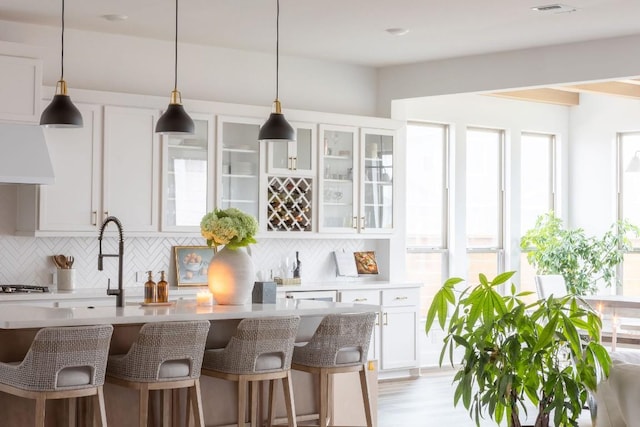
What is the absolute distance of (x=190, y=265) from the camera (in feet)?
27.0

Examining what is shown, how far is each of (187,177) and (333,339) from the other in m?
2.80

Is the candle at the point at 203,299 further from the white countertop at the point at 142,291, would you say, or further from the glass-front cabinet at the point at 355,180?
the glass-front cabinet at the point at 355,180

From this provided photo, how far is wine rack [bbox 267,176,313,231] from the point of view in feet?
27.9

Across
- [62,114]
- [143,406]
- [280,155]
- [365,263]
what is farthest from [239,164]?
[143,406]

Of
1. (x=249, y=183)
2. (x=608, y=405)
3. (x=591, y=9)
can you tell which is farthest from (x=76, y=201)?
(x=608, y=405)

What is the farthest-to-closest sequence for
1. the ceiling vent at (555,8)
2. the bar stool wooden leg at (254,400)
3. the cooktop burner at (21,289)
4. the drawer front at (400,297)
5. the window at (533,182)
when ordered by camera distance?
the window at (533,182)
the drawer front at (400,297)
the cooktop burner at (21,289)
the ceiling vent at (555,8)
the bar stool wooden leg at (254,400)

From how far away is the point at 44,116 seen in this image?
5.82 meters

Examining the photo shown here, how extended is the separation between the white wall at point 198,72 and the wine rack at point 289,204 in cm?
76

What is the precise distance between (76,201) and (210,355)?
245cm

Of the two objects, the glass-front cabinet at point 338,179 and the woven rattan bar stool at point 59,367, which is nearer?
the woven rattan bar stool at point 59,367

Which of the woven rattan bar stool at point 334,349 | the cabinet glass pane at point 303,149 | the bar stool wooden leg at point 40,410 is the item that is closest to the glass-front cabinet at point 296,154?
the cabinet glass pane at point 303,149

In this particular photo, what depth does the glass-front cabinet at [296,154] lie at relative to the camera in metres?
8.48

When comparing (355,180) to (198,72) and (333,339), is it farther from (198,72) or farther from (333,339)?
(333,339)

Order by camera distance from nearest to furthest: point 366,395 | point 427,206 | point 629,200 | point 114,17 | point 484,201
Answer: point 366,395 < point 114,17 < point 427,206 < point 484,201 < point 629,200
